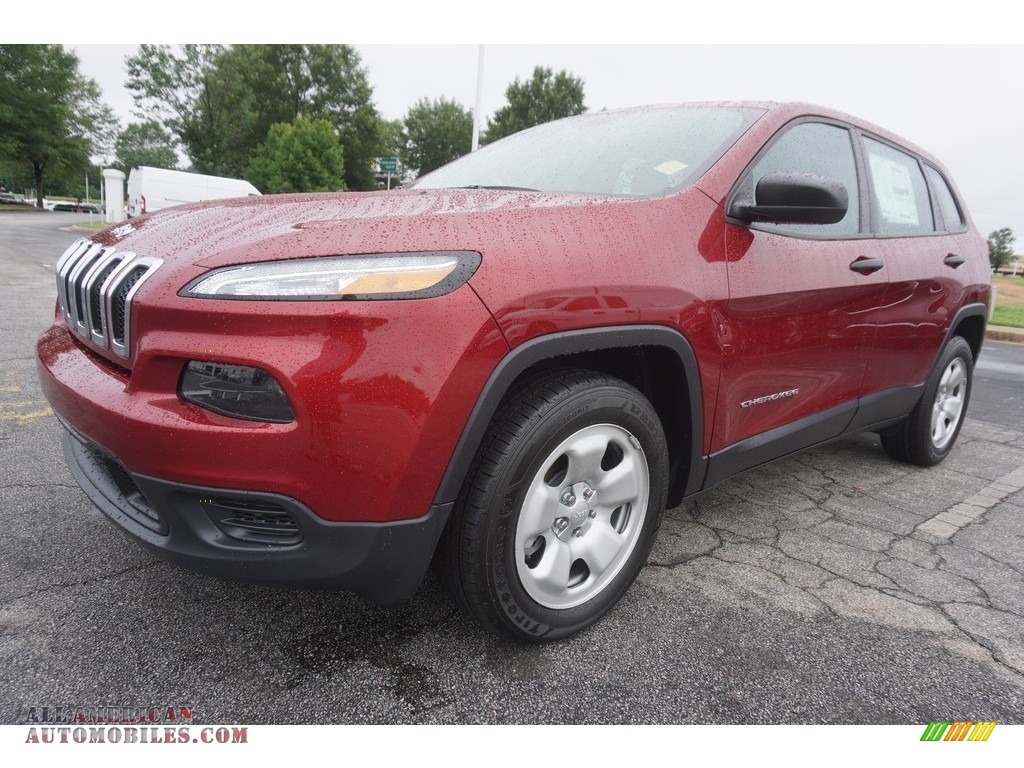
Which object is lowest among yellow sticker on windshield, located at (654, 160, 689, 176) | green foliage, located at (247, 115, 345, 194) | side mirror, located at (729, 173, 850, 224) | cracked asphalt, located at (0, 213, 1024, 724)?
cracked asphalt, located at (0, 213, 1024, 724)

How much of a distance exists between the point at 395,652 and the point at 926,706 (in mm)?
1362

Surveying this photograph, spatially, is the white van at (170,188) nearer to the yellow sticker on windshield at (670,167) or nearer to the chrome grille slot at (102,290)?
the chrome grille slot at (102,290)

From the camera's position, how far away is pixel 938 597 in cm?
221

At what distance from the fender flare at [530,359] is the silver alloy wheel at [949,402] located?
93.3 inches

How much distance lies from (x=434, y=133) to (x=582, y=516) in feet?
184

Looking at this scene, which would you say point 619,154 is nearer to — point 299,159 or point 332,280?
point 332,280

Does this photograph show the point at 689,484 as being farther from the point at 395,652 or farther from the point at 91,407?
the point at 91,407

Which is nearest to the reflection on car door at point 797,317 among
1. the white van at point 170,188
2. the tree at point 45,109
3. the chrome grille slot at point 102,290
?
the chrome grille slot at point 102,290

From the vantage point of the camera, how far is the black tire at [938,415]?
334 cm

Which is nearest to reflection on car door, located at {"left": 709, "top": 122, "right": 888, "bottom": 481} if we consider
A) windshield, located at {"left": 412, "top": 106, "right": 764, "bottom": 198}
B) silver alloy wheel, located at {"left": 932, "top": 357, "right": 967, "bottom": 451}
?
windshield, located at {"left": 412, "top": 106, "right": 764, "bottom": 198}

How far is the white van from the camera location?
65.4 ft

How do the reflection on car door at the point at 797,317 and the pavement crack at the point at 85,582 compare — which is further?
the reflection on car door at the point at 797,317

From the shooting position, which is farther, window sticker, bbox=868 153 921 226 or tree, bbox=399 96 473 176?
tree, bbox=399 96 473 176

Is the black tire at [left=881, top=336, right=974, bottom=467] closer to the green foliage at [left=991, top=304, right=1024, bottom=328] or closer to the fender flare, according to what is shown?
the fender flare
